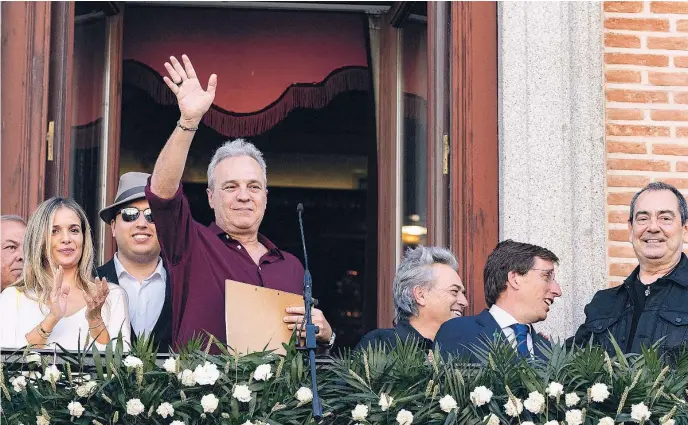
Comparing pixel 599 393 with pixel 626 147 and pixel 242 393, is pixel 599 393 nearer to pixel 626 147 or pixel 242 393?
pixel 242 393

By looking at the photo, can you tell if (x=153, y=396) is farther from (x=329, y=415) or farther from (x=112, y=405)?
(x=329, y=415)

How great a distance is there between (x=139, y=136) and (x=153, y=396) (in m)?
5.92

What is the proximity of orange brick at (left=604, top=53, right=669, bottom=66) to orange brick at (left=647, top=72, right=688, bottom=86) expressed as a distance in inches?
2.3

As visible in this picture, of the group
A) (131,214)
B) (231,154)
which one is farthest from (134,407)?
(131,214)

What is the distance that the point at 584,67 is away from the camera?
6523mm

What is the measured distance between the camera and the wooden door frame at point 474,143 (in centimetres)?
645

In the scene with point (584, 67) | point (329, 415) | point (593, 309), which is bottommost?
point (329, 415)

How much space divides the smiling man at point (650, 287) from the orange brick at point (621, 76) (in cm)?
102

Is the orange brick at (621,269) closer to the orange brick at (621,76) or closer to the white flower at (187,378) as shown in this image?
the orange brick at (621,76)

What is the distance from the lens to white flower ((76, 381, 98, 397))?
4.30 metres

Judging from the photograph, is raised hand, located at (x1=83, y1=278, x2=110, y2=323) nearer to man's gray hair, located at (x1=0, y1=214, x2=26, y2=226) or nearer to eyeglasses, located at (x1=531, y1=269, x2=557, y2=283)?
man's gray hair, located at (x1=0, y1=214, x2=26, y2=226)

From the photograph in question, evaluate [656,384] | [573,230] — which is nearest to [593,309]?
[573,230]

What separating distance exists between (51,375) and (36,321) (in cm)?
90

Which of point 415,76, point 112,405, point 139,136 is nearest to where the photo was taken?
point 112,405
